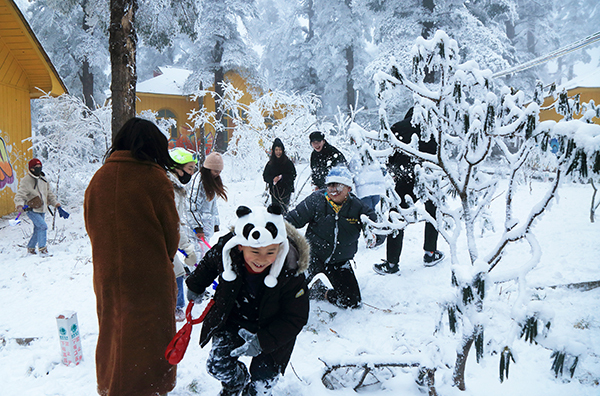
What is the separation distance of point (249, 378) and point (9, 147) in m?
10.5

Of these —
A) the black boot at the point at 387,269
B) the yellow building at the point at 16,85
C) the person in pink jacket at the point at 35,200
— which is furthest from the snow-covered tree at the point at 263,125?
the black boot at the point at 387,269

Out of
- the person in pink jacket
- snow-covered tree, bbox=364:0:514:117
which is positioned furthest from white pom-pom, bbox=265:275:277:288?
snow-covered tree, bbox=364:0:514:117

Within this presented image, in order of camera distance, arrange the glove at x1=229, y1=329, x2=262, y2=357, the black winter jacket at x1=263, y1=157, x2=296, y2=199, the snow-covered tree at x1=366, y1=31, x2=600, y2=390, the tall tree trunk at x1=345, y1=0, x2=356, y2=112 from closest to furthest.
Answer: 1. the snow-covered tree at x1=366, y1=31, x2=600, y2=390
2. the glove at x1=229, y1=329, x2=262, y2=357
3. the black winter jacket at x1=263, y1=157, x2=296, y2=199
4. the tall tree trunk at x1=345, y1=0, x2=356, y2=112

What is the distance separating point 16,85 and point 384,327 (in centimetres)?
1176

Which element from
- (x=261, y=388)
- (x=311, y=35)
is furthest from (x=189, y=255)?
(x=311, y=35)

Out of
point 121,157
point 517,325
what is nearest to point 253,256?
point 121,157

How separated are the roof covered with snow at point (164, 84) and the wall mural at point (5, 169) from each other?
13.1m

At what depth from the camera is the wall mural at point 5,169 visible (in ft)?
29.0

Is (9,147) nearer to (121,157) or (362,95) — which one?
(121,157)

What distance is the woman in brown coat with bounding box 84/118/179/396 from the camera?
1.83 meters

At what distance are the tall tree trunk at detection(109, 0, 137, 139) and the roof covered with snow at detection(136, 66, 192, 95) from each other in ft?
53.7

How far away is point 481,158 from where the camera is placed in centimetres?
220

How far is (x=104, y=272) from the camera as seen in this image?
1.83 m

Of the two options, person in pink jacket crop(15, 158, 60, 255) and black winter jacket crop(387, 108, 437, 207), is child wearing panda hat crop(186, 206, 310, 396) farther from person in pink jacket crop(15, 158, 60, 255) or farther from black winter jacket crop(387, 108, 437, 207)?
person in pink jacket crop(15, 158, 60, 255)
